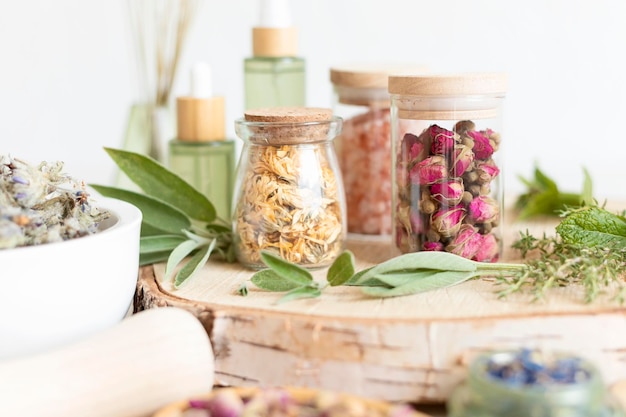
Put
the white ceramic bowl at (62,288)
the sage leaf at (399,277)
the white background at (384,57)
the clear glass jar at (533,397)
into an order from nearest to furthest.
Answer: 1. the clear glass jar at (533,397)
2. the white ceramic bowl at (62,288)
3. the sage leaf at (399,277)
4. the white background at (384,57)

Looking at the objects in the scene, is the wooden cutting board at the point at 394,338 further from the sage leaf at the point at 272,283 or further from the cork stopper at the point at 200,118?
the cork stopper at the point at 200,118

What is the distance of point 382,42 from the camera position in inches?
61.5

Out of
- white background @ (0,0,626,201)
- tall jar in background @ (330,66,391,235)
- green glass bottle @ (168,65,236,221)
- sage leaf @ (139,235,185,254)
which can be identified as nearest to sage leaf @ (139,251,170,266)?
sage leaf @ (139,235,185,254)

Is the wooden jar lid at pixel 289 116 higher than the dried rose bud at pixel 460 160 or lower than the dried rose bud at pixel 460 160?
higher

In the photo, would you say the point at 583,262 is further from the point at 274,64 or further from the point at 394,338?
the point at 274,64

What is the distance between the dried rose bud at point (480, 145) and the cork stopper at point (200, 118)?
0.33m

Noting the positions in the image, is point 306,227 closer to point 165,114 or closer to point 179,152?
point 179,152

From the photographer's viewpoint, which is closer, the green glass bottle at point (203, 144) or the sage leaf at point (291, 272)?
the sage leaf at point (291, 272)

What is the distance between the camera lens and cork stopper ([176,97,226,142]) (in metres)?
1.00

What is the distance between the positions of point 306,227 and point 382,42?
817 millimetres

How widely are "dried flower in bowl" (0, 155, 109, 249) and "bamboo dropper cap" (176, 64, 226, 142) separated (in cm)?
24

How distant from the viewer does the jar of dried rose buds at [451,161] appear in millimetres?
796

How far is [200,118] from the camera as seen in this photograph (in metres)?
1.00

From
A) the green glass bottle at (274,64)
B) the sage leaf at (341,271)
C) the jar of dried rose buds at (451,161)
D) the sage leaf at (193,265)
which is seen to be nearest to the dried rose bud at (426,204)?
the jar of dried rose buds at (451,161)
